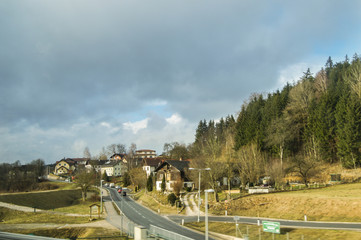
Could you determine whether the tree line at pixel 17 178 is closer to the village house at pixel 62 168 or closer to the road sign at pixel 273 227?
the village house at pixel 62 168

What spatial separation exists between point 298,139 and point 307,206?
3886 centimetres

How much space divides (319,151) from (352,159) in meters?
9.19

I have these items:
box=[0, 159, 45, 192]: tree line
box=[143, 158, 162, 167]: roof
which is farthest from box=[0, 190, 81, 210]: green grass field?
box=[143, 158, 162, 167]: roof

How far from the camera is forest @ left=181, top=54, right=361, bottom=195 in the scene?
6156 centimetres

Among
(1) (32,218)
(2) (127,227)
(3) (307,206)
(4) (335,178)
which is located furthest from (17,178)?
(4) (335,178)

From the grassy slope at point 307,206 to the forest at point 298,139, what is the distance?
8759 mm

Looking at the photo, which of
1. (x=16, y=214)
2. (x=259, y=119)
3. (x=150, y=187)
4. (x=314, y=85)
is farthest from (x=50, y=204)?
(x=314, y=85)

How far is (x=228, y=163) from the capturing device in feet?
202

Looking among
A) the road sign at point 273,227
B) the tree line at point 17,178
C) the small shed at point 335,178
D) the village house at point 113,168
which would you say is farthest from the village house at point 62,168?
the road sign at point 273,227

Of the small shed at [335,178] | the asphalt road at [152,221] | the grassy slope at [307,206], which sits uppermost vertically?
the small shed at [335,178]

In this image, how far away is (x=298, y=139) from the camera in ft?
256

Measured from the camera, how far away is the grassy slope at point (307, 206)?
124 feet

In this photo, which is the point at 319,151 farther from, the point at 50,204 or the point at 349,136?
the point at 50,204

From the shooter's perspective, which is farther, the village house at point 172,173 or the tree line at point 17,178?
the tree line at point 17,178
